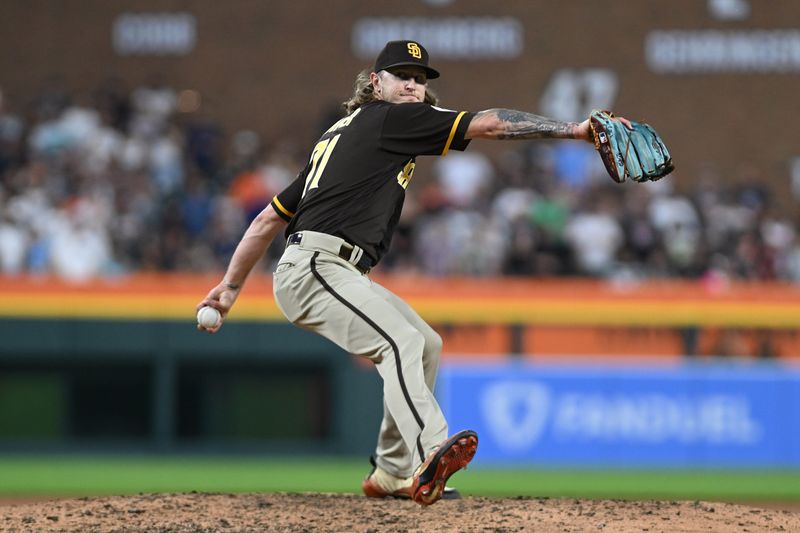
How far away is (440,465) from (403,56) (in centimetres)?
166

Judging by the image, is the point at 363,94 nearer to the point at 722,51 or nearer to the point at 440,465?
the point at 440,465

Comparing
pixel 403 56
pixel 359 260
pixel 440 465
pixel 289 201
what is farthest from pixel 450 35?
pixel 440 465

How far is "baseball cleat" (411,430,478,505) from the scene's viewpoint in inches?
195

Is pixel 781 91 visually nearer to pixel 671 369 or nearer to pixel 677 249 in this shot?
pixel 677 249

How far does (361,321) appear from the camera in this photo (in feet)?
17.2

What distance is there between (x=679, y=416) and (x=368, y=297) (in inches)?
259

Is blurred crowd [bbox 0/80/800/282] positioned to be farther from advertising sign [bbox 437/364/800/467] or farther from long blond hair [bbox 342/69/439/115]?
long blond hair [bbox 342/69/439/115]

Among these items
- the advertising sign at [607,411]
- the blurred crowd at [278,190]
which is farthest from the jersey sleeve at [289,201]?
the blurred crowd at [278,190]

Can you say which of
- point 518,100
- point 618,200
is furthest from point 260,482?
point 518,100

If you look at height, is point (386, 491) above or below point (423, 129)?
below

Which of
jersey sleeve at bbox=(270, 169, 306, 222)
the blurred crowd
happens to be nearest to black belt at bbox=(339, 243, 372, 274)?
jersey sleeve at bbox=(270, 169, 306, 222)

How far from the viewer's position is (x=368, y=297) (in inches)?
208

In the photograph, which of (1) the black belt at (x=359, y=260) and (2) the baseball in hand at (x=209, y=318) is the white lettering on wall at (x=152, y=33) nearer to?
(2) the baseball in hand at (x=209, y=318)

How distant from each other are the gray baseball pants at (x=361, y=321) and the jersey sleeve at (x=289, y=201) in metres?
0.22
